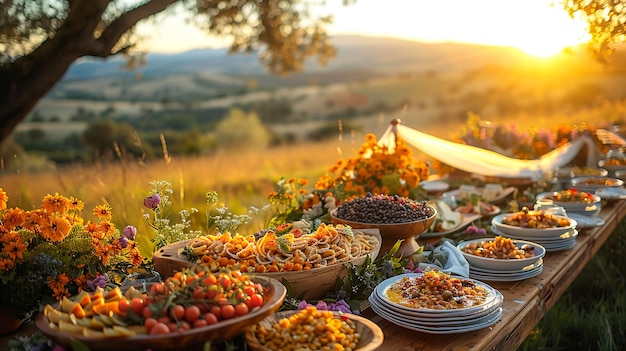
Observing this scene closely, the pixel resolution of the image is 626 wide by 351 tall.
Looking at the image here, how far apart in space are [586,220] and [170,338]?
312 centimetres

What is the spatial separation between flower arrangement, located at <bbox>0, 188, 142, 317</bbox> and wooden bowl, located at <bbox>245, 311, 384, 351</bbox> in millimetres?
714

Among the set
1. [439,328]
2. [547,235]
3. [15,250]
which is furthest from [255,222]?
[439,328]

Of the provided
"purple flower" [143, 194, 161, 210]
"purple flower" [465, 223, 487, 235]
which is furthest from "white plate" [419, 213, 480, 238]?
"purple flower" [143, 194, 161, 210]

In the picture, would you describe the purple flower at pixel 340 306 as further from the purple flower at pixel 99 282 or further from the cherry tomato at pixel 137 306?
the purple flower at pixel 99 282

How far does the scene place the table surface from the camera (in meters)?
1.91

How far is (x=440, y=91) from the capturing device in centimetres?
4159

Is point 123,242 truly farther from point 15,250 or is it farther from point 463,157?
point 463,157

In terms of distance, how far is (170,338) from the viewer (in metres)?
1.42

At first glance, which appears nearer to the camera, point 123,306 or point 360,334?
point 123,306

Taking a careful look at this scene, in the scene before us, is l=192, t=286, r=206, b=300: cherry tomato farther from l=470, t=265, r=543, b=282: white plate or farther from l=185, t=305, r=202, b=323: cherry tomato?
l=470, t=265, r=543, b=282: white plate

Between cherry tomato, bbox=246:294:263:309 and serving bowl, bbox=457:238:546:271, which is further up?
cherry tomato, bbox=246:294:263:309

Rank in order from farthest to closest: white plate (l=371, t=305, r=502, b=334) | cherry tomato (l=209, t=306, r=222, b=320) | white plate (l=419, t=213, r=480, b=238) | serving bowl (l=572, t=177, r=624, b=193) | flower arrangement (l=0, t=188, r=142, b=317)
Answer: serving bowl (l=572, t=177, r=624, b=193), white plate (l=419, t=213, r=480, b=238), flower arrangement (l=0, t=188, r=142, b=317), white plate (l=371, t=305, r=502, b=334), cherry tomato (l=209, t=306, r=222, b=320)

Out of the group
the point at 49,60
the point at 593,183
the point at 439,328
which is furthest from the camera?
the point at 49,60

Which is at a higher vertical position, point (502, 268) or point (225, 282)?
point (225, 282)
